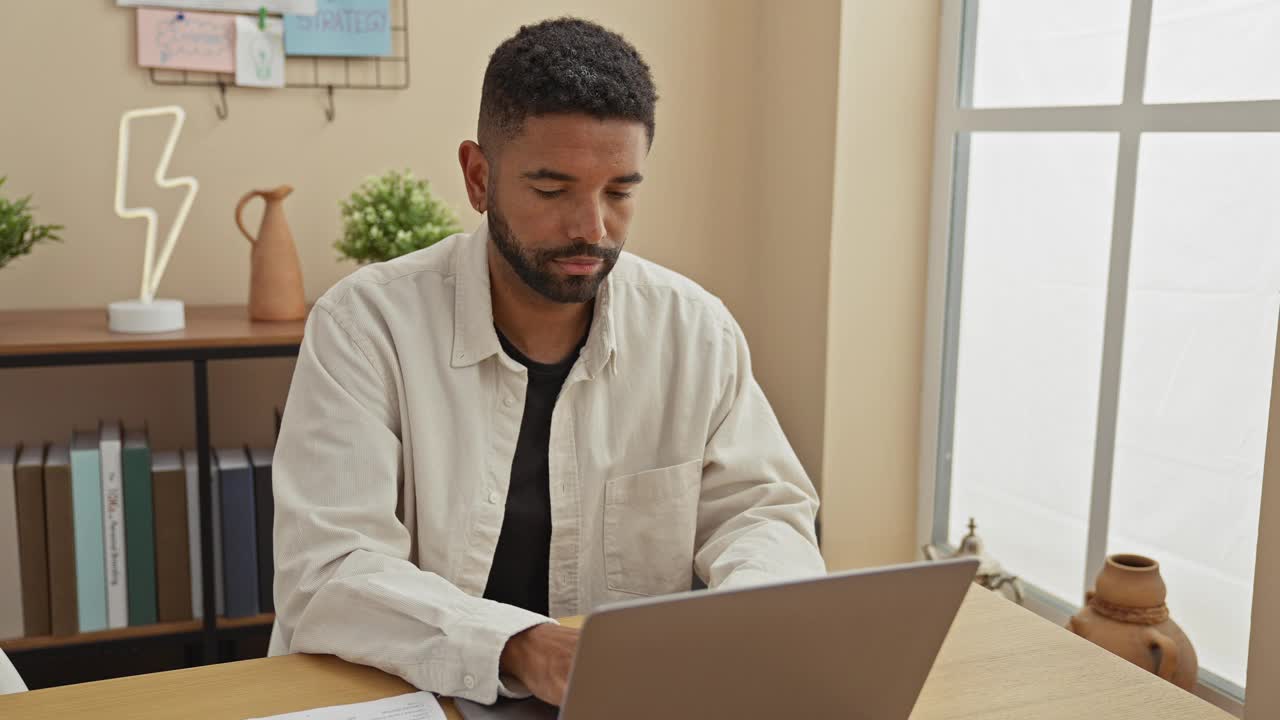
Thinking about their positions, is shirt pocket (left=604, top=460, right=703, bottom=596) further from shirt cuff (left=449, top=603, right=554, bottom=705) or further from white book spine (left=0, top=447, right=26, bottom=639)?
white book spine (left=0, top=447, right=26, bottom=639)

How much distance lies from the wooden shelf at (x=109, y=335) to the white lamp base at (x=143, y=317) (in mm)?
18

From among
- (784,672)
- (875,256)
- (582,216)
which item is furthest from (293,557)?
(875,256)

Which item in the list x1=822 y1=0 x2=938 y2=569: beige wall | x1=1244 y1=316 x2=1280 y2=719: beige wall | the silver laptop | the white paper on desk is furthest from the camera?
x1=822 y1=0 x2=938 y2=569: beige wall

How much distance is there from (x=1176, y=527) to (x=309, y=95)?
6.08ft

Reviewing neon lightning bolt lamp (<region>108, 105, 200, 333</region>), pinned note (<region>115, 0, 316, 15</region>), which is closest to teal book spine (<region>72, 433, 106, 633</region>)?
neon lightning bolt lamp (<region>108, 105, 200, 333</region>)

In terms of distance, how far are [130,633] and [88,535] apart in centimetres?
21

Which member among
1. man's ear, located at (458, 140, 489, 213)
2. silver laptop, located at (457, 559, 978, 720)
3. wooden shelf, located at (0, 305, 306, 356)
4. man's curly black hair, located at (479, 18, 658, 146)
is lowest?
silver laptop, located at (457, 559, 978, 720)

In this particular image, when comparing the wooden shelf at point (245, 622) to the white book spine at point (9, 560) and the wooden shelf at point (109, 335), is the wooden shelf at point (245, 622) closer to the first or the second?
the white book spine at point (9, 560)

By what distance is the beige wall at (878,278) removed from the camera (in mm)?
2447

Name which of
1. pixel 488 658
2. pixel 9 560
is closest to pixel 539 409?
pixel 488 658

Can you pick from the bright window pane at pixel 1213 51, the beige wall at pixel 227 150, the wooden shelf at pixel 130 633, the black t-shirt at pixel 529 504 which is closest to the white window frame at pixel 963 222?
the bright window pane at pixel 1213 51

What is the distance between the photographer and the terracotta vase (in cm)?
172

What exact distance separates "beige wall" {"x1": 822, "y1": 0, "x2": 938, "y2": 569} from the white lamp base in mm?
1304

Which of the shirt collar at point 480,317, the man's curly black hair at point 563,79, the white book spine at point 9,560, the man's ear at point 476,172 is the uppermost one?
the man's curly black hair at point 563,79
